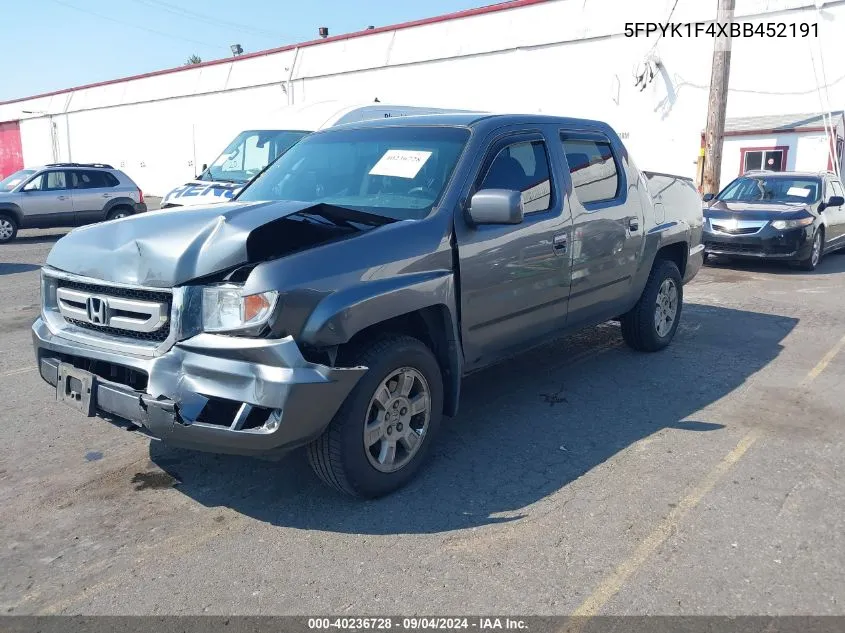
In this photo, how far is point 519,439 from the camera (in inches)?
184

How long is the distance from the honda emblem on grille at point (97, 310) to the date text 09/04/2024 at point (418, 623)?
183 cm

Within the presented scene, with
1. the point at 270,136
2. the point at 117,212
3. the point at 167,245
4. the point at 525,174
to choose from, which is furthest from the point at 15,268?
the point at 525,174

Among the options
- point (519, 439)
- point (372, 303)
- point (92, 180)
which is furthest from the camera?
point (92, 180)

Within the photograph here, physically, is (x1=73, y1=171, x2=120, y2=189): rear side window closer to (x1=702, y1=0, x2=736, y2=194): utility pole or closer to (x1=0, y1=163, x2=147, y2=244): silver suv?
(x1=0, y1=163, x2=147, y2=244): silver suv

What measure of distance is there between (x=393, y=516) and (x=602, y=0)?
19760 mm

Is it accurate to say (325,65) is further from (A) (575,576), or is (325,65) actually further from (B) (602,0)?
(A) (575,576)

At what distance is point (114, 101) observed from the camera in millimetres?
36281

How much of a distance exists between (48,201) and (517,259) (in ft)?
49.6

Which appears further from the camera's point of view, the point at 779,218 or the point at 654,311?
the point at 779,218

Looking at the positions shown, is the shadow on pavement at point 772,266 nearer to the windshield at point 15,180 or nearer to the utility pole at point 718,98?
the utility pole at point 718,98

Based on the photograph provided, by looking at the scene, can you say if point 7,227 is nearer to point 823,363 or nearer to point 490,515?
point 490,515

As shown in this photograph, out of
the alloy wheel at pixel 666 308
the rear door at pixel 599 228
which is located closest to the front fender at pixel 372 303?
the rear door at pixel 599 228

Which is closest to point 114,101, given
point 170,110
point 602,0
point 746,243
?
point 170,110

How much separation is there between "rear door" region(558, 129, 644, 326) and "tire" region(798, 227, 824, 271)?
7.26m
